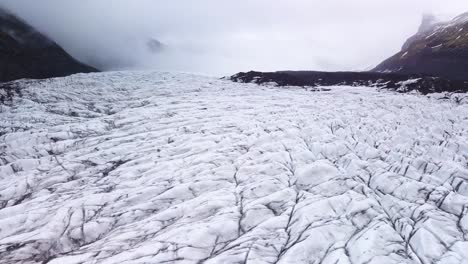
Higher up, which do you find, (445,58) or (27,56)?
(27,56)

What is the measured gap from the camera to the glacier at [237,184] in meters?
11.7

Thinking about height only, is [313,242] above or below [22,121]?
below

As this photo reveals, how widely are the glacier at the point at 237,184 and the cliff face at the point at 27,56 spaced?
60.6 metres

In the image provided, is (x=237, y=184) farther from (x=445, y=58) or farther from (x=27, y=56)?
(x=27, y=56)

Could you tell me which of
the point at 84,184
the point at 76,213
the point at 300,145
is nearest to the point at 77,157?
the point at 84,184

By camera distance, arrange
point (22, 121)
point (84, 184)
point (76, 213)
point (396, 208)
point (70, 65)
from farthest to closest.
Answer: point (70, 65) < point (22, 121) < point (84, 184) < point (76, 213) < point (396, 208)

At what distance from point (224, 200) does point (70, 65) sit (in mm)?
108598

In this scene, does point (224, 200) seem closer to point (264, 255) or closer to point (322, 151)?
point (264, 255)

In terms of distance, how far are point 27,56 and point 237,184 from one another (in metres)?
97.2

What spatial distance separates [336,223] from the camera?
1270cm

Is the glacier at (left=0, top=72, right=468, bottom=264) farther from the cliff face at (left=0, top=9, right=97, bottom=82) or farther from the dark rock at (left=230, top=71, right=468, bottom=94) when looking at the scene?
the cliff face at (left=0, top=9, right=97, bottom=82)

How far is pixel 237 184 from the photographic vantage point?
16625 mm

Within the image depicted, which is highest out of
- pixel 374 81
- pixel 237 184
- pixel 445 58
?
pixel 445 58

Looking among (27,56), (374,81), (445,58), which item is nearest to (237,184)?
(374,81)
